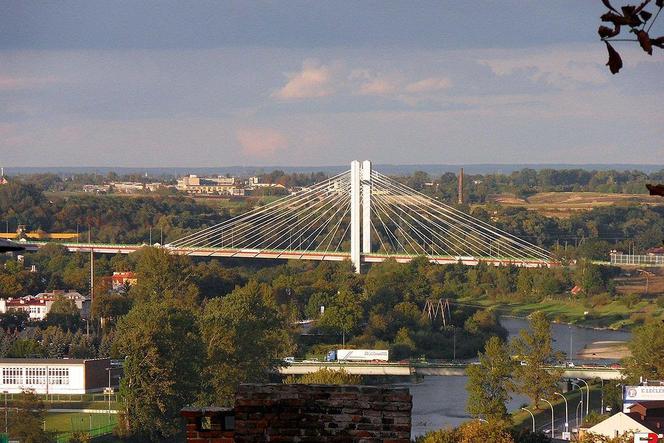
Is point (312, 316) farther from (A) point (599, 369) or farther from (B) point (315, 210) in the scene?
(B) point (315, 210)

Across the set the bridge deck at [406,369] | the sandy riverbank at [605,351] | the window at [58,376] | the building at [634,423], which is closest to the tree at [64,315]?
the window at [58,376]

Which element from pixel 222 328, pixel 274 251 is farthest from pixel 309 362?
pixel 274 251

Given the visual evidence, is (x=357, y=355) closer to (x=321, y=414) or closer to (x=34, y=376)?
(x=34, y=376)

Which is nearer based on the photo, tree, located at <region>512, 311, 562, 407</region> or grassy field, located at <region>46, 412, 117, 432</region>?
grassy field, located at <region>46, 412, 117, 432</region>

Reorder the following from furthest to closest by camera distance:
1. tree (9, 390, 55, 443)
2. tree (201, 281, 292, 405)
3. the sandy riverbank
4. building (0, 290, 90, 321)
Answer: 1. building (0, 290, 90, 321)
2. the sandy riverbank
3. tree (201, 281, 292, 405)
4. tree (9, 390, 55, 443)

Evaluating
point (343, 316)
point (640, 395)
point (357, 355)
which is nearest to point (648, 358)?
point (640, 395)

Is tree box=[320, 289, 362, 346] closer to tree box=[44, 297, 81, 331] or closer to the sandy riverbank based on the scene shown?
the sandy riverbank

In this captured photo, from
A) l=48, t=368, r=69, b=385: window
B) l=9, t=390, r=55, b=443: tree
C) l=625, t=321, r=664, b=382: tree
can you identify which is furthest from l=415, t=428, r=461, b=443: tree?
l=48, t=368, r=69, b=385: window

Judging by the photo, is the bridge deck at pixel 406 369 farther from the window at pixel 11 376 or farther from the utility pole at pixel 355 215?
the utility pole at pixel 355 215
